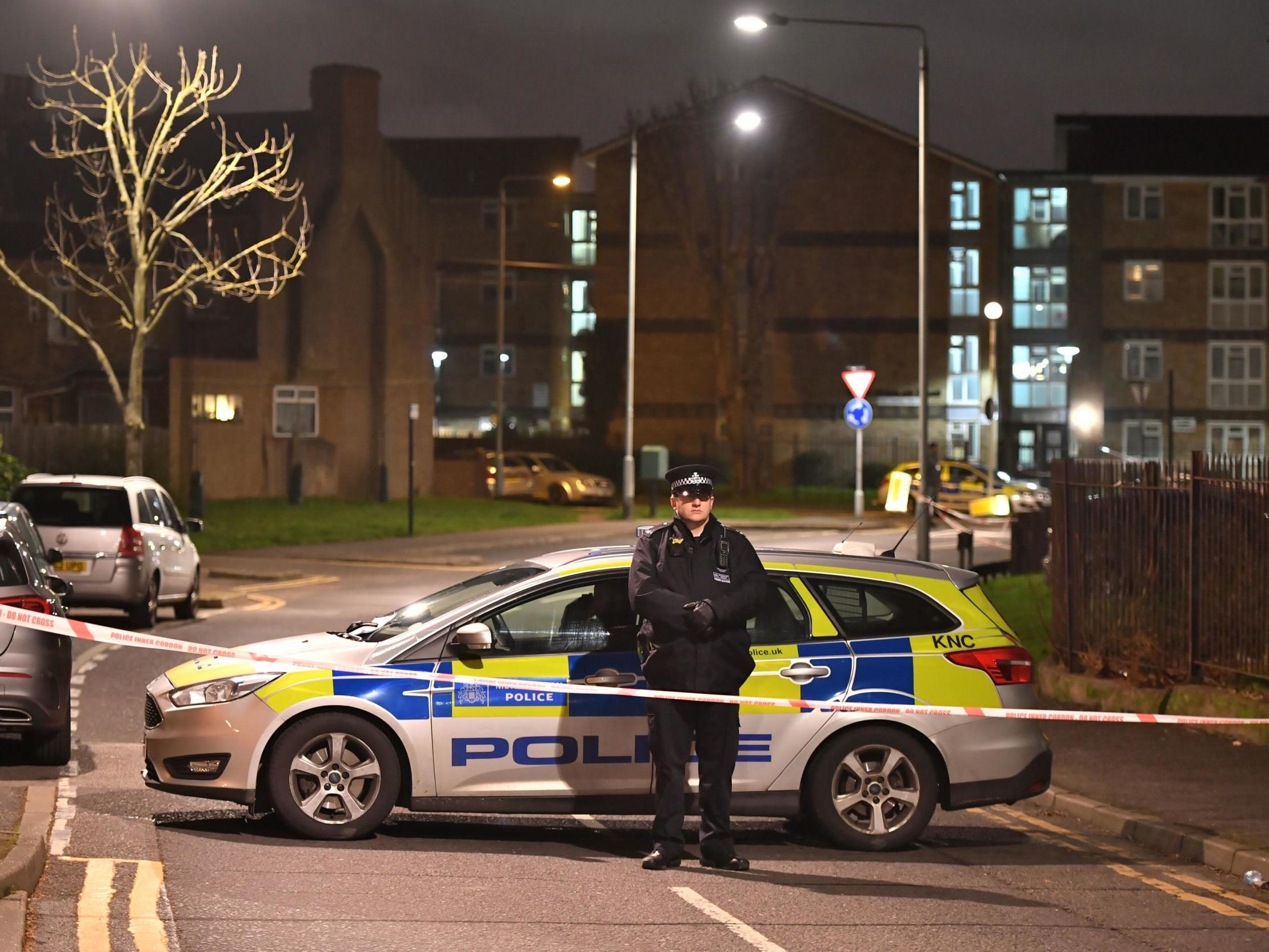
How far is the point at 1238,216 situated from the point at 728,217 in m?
23.5

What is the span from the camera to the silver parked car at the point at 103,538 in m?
18.5

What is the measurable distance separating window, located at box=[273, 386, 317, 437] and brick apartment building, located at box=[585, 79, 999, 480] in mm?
18106

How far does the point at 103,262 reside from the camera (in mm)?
47812

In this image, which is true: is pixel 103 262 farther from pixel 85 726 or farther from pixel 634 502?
pixel 85 726

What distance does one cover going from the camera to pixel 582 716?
8172 millimetres

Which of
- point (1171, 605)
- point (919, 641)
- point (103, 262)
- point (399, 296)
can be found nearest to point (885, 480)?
point (399, 296)

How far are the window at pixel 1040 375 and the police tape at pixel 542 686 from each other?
58.6 meters

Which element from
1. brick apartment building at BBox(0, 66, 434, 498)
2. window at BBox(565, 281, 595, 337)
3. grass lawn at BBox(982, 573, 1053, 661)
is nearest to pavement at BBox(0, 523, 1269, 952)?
grass lawn at BBox(982, 573, 1053, 661)

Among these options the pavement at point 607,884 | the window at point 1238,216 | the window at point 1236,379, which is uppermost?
the window at point 1238,216

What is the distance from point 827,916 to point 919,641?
1933mm

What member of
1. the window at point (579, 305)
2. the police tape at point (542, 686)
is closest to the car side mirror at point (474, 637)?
the police tape at point (542, 686)

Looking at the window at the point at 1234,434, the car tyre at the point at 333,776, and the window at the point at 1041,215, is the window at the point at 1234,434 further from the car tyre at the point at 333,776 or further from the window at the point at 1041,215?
the car tyre at the point at 333,776

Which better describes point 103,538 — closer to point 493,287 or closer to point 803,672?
point 803,672

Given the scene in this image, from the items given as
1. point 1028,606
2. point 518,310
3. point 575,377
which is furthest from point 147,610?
point 575,377
